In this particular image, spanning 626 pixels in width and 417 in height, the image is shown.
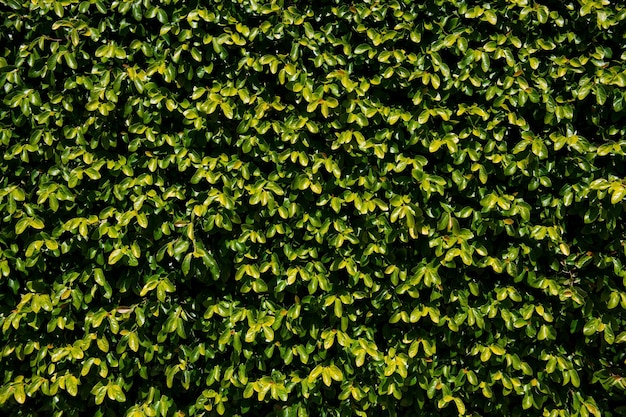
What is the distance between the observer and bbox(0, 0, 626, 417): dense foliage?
2.65 meters

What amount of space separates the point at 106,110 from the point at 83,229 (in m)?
0.53

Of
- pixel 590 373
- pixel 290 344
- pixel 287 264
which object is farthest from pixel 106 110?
pixel 590 373

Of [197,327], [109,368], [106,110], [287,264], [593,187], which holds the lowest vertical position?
[109,368]

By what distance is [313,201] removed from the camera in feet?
8.95

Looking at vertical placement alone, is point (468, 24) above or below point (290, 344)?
above

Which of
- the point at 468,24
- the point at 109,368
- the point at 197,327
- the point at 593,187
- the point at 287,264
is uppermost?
the point at 468,24

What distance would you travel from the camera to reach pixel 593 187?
2.62 meters

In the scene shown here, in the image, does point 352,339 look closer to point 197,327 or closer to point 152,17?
point 197,327

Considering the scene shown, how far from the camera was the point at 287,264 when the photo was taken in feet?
8.99

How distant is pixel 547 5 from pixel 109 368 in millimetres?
2592

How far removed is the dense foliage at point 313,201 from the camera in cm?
265

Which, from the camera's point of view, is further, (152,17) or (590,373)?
(590,373)

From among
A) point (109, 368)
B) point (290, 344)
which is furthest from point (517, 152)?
point (109, 368)

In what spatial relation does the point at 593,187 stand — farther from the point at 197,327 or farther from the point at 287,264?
the point at 197,327
